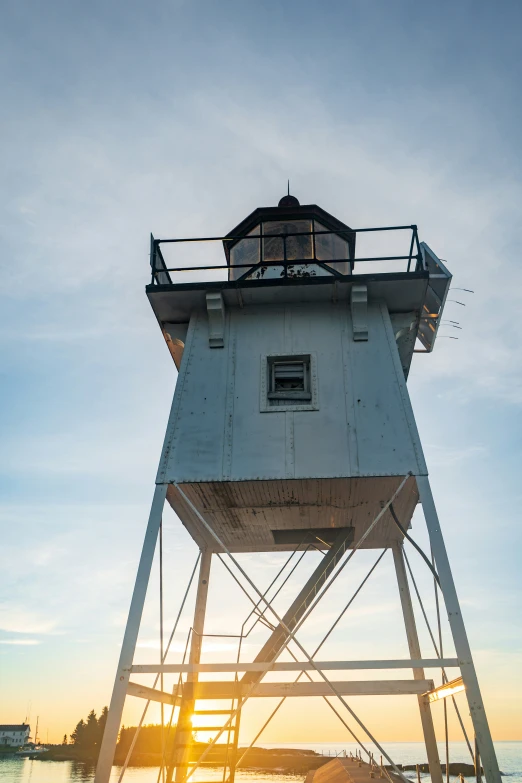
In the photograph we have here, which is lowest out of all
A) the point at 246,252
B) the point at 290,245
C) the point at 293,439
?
the point at 293,439

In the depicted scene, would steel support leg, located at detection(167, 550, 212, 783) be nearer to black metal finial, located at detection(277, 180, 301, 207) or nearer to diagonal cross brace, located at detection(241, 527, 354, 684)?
diagonal cross brace, located at detection(241, 527, 354, 684)

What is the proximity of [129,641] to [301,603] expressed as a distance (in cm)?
343

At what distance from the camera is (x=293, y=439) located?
942cm

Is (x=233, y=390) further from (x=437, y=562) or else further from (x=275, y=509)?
(x=437, y=562)

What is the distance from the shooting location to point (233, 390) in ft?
33.0

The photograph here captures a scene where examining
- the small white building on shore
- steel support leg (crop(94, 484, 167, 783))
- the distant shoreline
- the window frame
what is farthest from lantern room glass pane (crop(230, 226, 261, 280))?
the small white building on shore

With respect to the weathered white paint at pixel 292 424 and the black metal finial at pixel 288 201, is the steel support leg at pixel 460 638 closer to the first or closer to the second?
the weathered white paint at pixel 292 424

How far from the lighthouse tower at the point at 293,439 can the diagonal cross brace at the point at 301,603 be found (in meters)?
0.03

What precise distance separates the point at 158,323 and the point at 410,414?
5082mm

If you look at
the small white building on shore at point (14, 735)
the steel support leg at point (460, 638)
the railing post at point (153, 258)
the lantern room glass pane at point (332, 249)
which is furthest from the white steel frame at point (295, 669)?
the small white building on shore at point (14, 735)

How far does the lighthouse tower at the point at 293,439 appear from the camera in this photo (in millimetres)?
8805

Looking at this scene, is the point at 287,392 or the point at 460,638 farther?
the point at 287,392

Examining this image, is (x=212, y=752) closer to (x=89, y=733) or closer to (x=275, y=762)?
(x=275, y=762)

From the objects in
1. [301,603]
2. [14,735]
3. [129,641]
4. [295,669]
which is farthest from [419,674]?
[14,735]
